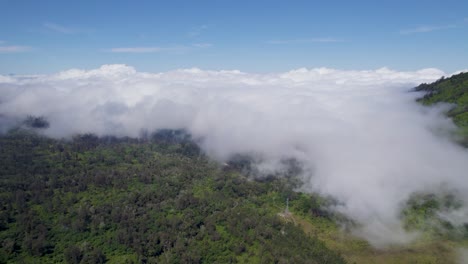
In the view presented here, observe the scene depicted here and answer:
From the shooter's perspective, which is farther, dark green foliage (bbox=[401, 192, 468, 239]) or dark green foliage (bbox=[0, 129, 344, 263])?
dark green foliage (bbox=[401, 192, 468, 239])

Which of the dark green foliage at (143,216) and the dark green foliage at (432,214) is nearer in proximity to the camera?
the dark green foliage at (143,216)

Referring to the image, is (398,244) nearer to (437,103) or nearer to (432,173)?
(432,173)

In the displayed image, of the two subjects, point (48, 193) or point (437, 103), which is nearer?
point (48, 193)

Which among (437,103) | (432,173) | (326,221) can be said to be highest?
(437,103)

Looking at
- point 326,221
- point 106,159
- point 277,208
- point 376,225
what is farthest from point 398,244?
point 106,159

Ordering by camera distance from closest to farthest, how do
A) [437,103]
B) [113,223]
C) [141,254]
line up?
[141,254] < [113,223] < [437,103]

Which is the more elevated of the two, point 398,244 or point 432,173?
point 432,173

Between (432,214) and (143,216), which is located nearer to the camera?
(143,216)

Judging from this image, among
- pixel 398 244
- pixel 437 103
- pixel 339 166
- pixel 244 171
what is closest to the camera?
pixel 398 244
